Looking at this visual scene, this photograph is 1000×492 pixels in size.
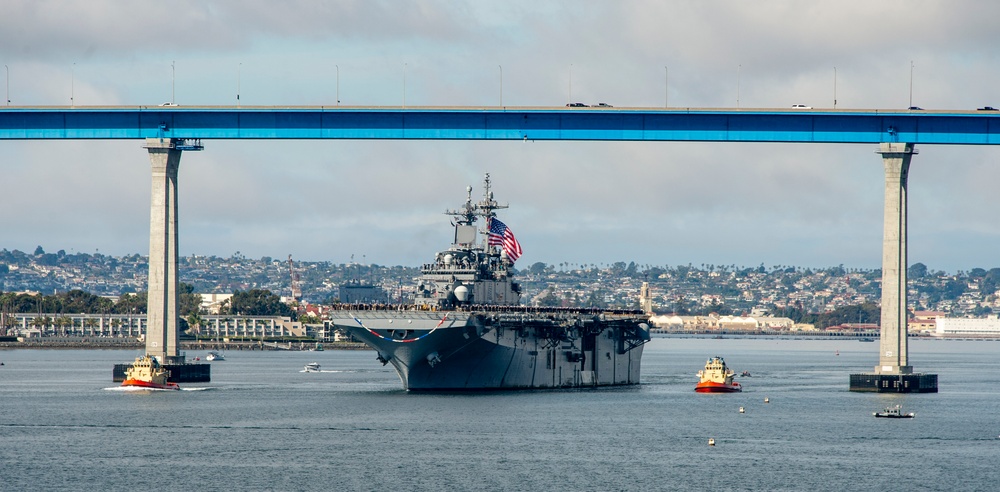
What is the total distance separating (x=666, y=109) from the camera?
84.6 meters

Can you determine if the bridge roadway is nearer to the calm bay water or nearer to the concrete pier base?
the concrete pier base

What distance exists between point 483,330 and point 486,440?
19.4m

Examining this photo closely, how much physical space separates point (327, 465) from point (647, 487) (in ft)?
40.3

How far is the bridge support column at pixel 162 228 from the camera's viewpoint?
87.0 metres

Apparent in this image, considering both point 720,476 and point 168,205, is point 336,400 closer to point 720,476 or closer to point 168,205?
point 168,205

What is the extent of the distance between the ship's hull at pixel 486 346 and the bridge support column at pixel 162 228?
467 inches

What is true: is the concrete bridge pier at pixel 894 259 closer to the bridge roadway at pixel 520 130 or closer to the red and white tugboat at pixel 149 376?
the bridge roadway at pixel 520 130

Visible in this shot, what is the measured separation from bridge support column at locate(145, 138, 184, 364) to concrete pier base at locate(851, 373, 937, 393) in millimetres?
42467

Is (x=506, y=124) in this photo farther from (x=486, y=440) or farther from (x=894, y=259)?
(x=486, y=440)

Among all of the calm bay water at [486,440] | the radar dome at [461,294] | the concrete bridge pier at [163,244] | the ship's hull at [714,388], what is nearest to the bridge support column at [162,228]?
the concrete bridge pier at [163,244]

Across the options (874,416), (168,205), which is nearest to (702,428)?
(874,416)

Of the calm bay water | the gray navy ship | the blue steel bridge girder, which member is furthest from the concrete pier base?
the gray navy ship

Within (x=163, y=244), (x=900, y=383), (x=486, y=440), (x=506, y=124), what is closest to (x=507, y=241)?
(x=506, y=124)

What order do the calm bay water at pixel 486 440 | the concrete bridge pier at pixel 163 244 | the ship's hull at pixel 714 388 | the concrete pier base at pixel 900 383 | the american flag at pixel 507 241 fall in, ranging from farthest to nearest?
the ship's hull at pixel 714 388 → the american flag at pixel 507 241 → the concrete bridge pier at pixel 163 244 → the concrete pier base at pixel 900 383 → the calm bay water at pixel 486 440
